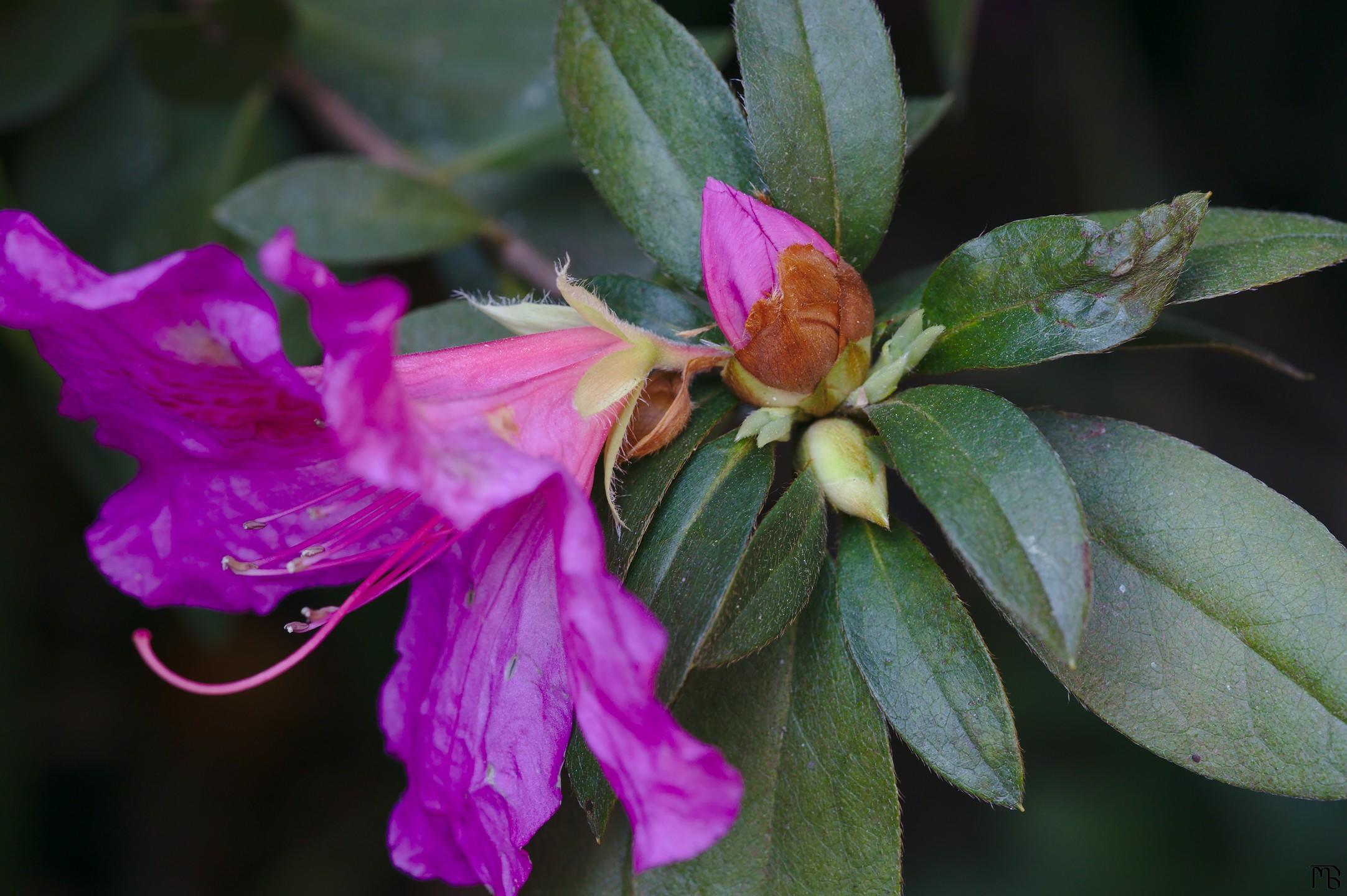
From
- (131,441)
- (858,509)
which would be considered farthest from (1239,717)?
(131,441)

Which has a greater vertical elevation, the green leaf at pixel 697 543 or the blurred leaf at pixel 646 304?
the blurred leaf at pixel 646 304

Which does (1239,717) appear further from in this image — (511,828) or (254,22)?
(254,22)

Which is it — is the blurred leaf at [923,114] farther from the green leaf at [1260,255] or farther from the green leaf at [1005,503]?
the green leaf at [1005,503]

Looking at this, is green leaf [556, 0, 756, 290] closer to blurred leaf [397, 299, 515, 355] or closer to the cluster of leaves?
the cluster of leaves

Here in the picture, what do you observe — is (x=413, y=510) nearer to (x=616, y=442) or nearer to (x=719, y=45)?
(x=616, y=442)

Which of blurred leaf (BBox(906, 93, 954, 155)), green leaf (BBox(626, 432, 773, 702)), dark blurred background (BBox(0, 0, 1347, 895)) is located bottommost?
dark blurred background (BBox(0, 0, 1347, 895))

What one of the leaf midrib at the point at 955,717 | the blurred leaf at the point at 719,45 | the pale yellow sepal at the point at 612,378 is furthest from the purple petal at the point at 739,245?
the blurred leaf at the point at 719,45

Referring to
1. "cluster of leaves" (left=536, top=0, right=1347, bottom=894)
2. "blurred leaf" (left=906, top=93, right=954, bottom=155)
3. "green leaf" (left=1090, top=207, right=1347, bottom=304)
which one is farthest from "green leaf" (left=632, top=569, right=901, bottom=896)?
"blurred leaf" (left=906, top=93, right=954, bottom=155)

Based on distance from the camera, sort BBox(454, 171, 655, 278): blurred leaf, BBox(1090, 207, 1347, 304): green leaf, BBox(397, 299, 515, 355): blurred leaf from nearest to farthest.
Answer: BBox(1090, 207, 1347, 304): green leaf, BBox(397, 299, 515, 355): blurred leaf, BBox(454, 171, 655, 278): blurred leaf
